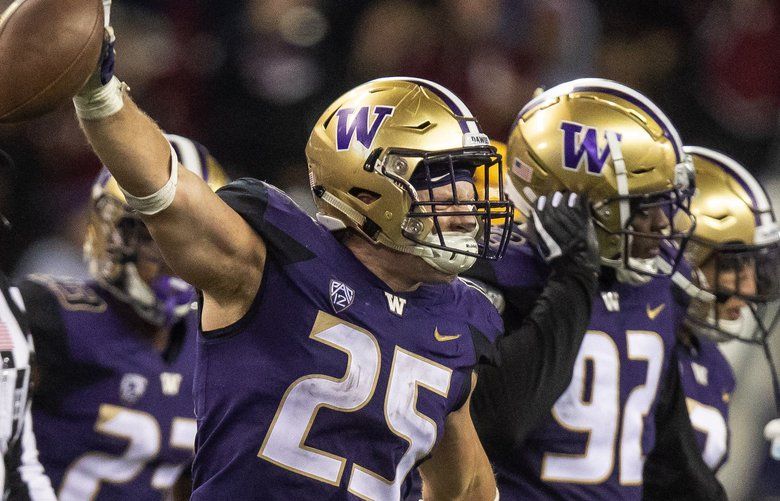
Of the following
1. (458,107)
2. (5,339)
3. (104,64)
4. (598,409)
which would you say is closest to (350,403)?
(458,107)

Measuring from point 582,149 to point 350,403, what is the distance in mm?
1206

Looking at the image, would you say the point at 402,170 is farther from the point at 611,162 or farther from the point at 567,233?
the point at 611,162

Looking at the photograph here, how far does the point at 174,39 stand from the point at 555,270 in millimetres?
3207

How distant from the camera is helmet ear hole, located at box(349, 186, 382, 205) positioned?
2.53m

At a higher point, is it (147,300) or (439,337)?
(439,337)

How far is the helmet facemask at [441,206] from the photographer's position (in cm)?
248

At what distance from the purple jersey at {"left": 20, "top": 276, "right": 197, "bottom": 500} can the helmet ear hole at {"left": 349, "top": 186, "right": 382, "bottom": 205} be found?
144 cm

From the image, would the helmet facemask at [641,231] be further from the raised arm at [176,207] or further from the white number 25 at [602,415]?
the raised arm at [176,207]

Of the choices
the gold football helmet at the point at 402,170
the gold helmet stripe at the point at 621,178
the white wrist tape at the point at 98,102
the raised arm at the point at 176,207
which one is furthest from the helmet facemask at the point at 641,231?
the white wrist tape at the point at 98,102

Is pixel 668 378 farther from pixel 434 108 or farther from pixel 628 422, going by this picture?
pixel 434 108

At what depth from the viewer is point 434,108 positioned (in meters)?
2.60

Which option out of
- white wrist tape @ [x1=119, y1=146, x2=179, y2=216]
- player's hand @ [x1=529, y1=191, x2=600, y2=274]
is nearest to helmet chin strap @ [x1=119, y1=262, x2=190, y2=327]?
player's hand @ [x1=529, y1=191, x2=600, y2=274]

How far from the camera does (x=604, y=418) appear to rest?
3260mm

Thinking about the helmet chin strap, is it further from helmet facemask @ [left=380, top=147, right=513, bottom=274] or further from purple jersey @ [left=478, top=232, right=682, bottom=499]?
helmet facemask @ [left=380, top=147, right=513, bottom=274]
